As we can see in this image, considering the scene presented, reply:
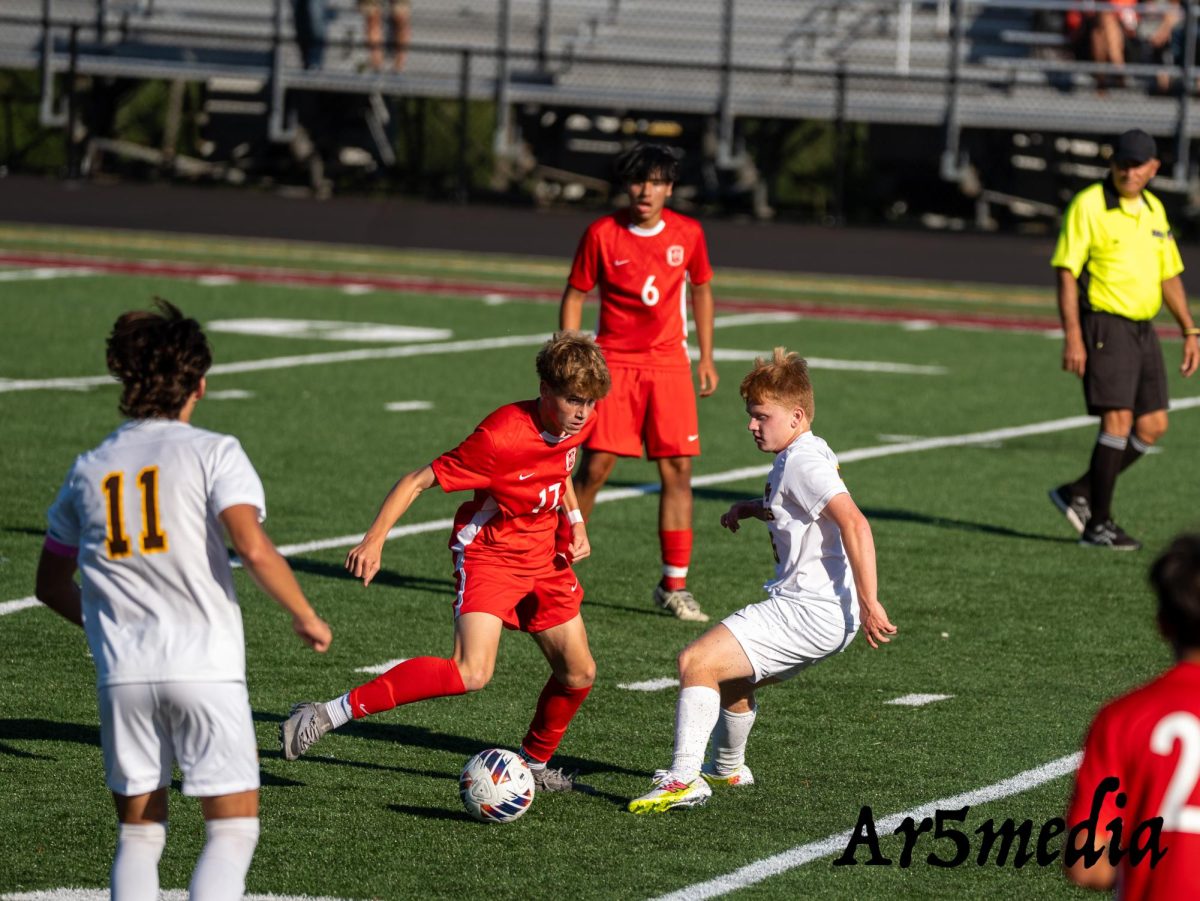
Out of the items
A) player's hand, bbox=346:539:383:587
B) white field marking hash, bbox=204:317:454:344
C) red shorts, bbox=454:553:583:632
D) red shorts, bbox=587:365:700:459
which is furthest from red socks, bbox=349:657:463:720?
white field marking hash, bbox=204:317:454:344

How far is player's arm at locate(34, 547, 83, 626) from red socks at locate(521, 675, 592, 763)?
2.03 m

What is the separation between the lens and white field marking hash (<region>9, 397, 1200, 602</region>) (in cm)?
1155

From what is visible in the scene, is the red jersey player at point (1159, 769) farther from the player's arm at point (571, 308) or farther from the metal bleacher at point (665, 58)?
the metal bleacher at point (665, 58)

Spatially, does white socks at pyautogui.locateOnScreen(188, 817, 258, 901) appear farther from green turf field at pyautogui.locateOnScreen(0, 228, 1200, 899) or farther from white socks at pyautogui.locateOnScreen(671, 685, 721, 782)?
white socks at pyautogui.locateOnScreen(671, 685, 721, 782)

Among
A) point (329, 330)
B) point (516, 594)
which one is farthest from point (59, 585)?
point (329, 330)

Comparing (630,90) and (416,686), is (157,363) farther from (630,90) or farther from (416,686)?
(630,90)

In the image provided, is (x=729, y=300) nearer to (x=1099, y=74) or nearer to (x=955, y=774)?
(x=1099, y=74)

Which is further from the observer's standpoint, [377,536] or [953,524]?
[953,524]

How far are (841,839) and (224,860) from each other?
2284 mm

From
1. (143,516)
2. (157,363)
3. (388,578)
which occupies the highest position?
(157,363)

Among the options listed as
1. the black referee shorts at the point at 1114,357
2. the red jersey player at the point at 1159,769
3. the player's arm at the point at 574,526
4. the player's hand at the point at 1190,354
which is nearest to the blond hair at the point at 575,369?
the player's arm at the point at 574,526

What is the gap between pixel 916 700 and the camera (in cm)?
848

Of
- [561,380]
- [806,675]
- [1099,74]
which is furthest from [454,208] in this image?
[561,380]

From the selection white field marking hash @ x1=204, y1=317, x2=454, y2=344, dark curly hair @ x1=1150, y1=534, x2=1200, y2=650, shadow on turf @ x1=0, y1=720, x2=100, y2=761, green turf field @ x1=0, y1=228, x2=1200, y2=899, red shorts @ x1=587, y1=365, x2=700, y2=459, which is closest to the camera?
dark curly hair @ x1=1150, y1=534, x2=1200, y2=650
